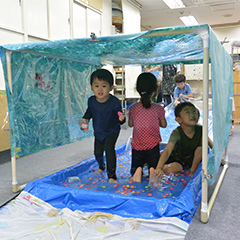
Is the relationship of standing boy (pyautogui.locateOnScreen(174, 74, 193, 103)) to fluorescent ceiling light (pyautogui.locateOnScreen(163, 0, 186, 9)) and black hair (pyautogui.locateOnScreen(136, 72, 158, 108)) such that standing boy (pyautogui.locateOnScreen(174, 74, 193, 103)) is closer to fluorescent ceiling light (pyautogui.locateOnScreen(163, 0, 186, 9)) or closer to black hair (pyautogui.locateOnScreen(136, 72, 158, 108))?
black hair (pyautogui.locateOnScreen(136, 72, 158, 108))

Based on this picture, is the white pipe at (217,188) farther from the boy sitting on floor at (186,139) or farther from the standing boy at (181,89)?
the standing boy at (181,89)

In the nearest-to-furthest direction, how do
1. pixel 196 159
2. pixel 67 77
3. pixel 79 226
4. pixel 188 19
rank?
pixel 79 226
pixel 196 159
pixel 67 77
pixel 188 19

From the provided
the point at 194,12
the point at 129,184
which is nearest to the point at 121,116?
the point at 129,184

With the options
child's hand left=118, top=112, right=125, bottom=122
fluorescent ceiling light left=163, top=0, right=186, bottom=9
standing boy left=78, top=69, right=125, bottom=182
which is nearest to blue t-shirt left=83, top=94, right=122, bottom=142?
standing boy left=78, top=69, right=125, bottom=182

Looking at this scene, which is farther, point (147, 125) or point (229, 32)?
point (229, 32)

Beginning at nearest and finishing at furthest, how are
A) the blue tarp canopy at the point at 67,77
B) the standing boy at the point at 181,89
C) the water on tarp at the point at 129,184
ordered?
the blue tarp canopy at the point at 67,77 < the water on tarp at the point at 129,184 < the standing boy at the point at 181,89

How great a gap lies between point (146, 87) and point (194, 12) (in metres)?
5.86

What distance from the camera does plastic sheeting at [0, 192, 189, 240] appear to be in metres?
1.39

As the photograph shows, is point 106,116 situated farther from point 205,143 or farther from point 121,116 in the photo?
point 205,143

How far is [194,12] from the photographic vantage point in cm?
704

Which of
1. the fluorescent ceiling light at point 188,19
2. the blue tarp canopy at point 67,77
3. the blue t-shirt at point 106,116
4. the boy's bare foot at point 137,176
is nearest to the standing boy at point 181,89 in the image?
the blue tarp canopy at point 67,77

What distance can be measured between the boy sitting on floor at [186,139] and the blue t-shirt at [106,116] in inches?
19.3

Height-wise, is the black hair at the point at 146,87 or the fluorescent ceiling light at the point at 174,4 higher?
the fluorescent ceiling light at the point at 174,4

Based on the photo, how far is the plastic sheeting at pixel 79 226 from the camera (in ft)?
4.56
